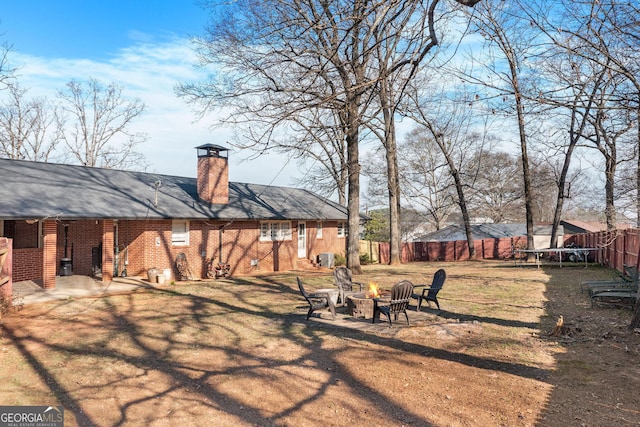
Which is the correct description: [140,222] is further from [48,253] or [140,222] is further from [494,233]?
[494,233]

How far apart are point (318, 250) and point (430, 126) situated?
1210cm

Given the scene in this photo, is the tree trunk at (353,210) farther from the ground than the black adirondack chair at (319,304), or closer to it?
farther from the ground

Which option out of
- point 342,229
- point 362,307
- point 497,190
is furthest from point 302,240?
point 497,190

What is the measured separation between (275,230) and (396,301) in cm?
1439

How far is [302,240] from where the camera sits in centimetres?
Result: 2500

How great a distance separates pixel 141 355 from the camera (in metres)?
7.45

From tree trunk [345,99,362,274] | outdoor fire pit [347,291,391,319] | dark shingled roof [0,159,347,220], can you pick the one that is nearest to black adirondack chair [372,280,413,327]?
outdoor fire pit [347,291,391,319]

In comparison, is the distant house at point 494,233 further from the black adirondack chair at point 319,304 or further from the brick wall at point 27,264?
the brick wall at point 27,264

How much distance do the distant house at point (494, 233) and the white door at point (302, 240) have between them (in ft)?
55.2

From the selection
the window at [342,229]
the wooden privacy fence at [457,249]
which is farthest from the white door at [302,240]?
the wooden privacy fence at [457,249]

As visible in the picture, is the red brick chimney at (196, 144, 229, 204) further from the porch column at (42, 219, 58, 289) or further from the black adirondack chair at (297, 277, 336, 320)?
the black adirondack chair at (297, 277, 336, 320)

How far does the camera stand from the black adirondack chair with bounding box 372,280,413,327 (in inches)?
365

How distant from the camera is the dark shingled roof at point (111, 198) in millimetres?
13500

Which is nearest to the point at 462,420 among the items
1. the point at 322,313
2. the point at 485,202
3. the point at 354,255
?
the point at 322,313
